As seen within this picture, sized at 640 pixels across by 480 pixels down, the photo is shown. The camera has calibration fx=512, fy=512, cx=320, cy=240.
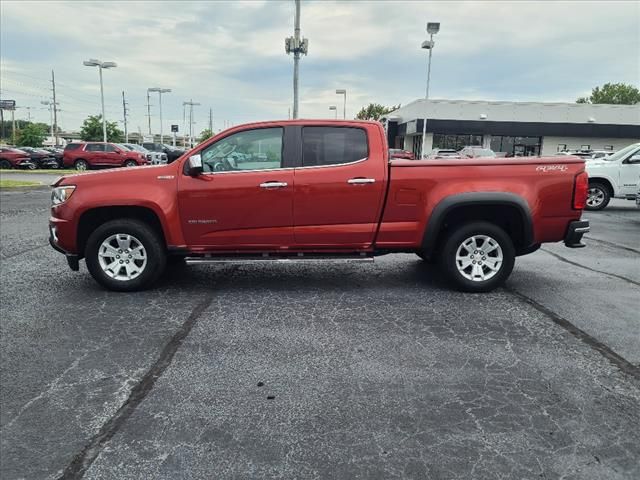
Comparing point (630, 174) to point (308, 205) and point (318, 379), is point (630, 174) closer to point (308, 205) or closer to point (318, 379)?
point (308, 205)

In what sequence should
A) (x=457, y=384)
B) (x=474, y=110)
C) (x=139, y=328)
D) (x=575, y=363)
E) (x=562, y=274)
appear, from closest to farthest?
(x=457, y=384), (x=575, y=363), (x=139, y=328), (x=562, y=274), (x=474, y=110)

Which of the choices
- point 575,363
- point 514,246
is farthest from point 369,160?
point 575,363

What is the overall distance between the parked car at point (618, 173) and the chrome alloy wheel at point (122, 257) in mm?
12183

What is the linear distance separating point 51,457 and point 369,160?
4.12m

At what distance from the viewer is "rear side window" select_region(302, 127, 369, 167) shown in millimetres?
5766

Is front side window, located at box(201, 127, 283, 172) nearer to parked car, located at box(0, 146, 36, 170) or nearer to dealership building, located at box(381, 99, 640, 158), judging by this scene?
parked car, located at box(0, 146, 36, 170)

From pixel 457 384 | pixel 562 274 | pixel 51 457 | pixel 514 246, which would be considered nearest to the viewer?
pixel 51 457

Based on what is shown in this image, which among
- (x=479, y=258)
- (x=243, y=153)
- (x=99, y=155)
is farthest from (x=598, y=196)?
(x=99, y=155)

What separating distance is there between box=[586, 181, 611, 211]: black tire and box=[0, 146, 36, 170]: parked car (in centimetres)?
3278

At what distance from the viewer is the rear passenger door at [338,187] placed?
→ 5645 mm

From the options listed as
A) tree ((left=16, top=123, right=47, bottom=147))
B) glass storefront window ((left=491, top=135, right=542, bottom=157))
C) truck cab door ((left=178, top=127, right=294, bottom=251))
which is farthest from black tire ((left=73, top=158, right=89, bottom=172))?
tree ((left=16, top=123, right=47, bottom=147))

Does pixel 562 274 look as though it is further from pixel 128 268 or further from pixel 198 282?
pixel 128 268

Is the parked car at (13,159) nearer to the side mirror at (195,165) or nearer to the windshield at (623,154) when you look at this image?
the side mirror at (195,165)

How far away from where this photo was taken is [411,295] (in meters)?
5.79
